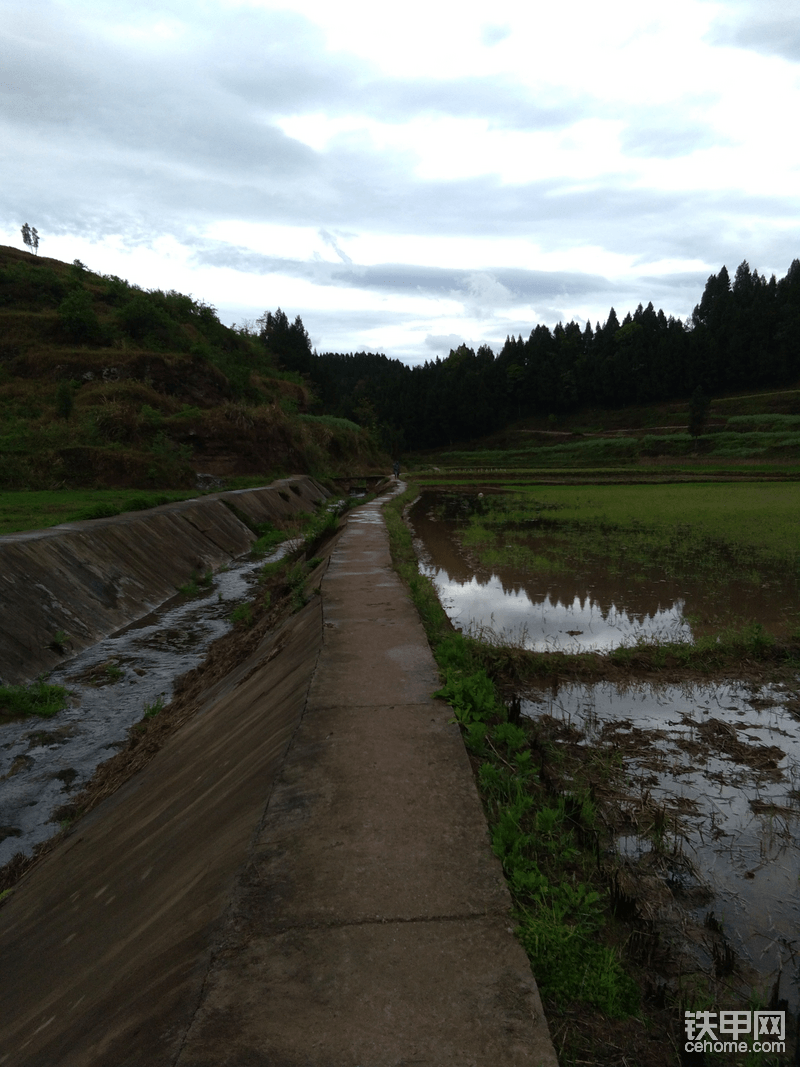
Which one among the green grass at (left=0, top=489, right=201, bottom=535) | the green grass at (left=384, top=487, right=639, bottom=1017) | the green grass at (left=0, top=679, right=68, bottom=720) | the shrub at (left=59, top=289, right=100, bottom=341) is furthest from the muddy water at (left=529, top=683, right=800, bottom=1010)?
the shrub at (left=59, top=289, right=100, bottom=341)

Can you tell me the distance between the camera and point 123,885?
10.4ft

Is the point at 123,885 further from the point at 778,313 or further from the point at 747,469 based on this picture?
the point at 778,313

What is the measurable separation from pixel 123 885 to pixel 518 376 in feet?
269

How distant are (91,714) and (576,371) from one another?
76.8 metres

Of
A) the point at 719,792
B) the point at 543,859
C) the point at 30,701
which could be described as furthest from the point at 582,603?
the point at 30,701

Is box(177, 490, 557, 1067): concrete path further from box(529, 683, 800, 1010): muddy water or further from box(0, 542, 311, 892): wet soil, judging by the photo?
box(0, 542, 311, 892): wet soil

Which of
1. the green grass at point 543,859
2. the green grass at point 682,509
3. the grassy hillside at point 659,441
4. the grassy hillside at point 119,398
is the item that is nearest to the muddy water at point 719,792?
the green grass at point 543,859

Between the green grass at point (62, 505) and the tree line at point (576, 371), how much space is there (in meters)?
42.3

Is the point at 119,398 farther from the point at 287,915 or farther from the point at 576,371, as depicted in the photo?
the point at 576,371

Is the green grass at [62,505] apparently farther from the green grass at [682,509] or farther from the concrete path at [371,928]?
Answer: the green grass at [682,509]

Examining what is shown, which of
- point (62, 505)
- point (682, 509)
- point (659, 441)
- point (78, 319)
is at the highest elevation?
point (78, 319)

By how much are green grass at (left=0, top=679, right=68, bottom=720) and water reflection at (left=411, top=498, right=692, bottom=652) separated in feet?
14.4

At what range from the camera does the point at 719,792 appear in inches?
163

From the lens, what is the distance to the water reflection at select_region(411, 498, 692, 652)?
764 centimetres
